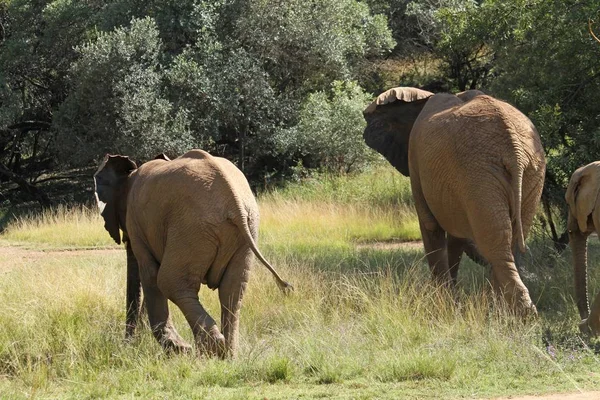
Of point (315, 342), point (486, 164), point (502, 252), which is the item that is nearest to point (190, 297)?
point (315, 342)

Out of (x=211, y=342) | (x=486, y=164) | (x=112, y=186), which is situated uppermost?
(x=112, y=186)

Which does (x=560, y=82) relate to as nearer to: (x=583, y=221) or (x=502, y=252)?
(x=583, y=221)

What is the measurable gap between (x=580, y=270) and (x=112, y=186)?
4.39m

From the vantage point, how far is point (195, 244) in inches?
303

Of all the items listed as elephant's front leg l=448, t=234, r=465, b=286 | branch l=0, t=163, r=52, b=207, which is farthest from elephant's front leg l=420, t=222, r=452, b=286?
branch l=0, t=163, r=52, b=207

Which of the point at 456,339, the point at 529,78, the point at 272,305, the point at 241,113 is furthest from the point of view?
the point at 241,113

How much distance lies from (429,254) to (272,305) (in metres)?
1.83

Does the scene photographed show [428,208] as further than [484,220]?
Yes

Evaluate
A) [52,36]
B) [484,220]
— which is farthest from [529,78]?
[52,36]

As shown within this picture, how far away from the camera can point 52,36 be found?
84.6 ft

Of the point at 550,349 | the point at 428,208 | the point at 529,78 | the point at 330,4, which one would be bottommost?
the point at 550,349

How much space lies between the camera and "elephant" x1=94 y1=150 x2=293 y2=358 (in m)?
7.69

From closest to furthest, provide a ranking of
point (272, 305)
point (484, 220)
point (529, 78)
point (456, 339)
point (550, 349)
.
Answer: point (550, 349) → point (456, 339) → point (484, 220) → point (272, 305) → point (529, 78)

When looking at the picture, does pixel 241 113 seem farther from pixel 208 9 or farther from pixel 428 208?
pixel 428 208
